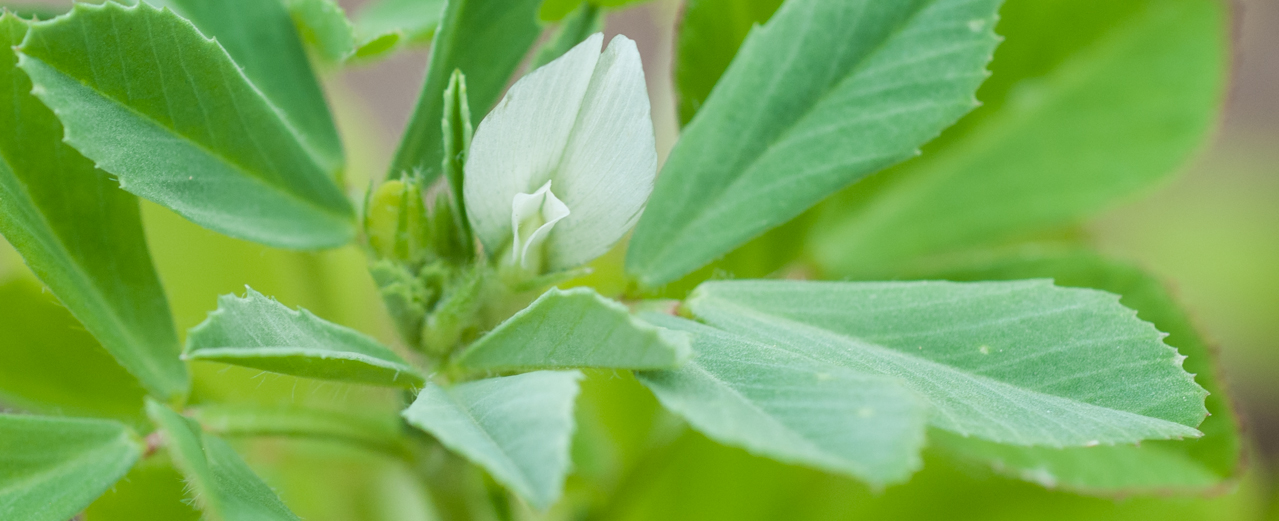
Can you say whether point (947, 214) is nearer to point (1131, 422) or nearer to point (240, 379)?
point (1131, 422)

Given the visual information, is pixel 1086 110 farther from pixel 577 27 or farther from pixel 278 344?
pixel 278 344

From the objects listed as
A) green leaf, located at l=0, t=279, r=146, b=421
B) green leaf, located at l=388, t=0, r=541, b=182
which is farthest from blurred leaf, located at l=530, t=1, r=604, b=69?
green leaf, located at l=0, t=279, r=146, b=421

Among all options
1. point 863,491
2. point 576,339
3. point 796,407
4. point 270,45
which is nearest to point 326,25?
point 270,45

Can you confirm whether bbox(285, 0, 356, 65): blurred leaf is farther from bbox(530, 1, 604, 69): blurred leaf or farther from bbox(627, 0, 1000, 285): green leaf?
bbox(627, 0, 1000, 285): green leaf

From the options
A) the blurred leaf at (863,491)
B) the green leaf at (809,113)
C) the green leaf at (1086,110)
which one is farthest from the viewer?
the blurred leaf at (863,491)

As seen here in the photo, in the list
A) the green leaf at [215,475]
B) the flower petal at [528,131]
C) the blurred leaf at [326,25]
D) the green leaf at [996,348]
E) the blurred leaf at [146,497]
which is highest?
the blurred leaf at [326,25]

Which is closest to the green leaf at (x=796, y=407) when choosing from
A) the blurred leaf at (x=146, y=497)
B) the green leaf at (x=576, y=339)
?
the green leaf at (x=576, y=339)

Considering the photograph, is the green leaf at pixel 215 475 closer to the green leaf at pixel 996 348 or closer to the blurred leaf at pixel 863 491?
the green leaf at pixel 996 348
